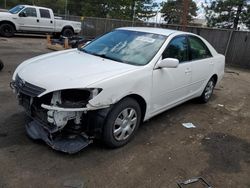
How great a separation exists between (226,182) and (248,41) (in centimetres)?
1039

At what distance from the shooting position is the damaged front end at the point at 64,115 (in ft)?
9.39

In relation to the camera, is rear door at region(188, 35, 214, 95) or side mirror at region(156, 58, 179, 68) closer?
side mirror at region(156, 58, 179, 68)

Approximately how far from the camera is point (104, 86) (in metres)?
2.93

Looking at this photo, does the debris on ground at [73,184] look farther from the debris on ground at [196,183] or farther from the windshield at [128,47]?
the windshield at [128,47]

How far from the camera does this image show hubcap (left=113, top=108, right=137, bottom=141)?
329 centimetres

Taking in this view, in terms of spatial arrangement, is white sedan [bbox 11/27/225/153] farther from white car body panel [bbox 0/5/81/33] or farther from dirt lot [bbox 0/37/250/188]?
white car body panel [bbox 0/5/81/33]

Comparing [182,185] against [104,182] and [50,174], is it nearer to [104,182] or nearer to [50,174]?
[104,182]

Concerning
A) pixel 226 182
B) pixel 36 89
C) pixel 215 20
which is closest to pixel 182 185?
pixel 226 182

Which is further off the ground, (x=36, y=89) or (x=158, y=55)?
(x=158, y=55)

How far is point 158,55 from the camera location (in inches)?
148

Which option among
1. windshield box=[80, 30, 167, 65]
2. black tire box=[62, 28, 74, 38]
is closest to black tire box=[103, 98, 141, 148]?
windshield box=[80, 30, 167, 65]

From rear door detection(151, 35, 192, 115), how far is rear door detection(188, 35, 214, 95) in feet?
0.65

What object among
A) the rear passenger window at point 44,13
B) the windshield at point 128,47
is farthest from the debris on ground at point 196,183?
the rear passenger window at point 44,13

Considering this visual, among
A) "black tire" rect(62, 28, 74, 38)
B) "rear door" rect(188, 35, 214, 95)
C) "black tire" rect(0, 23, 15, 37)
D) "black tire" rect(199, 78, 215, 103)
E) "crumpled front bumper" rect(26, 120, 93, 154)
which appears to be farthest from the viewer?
"black tire" rect(62, 28, 74, 38)
